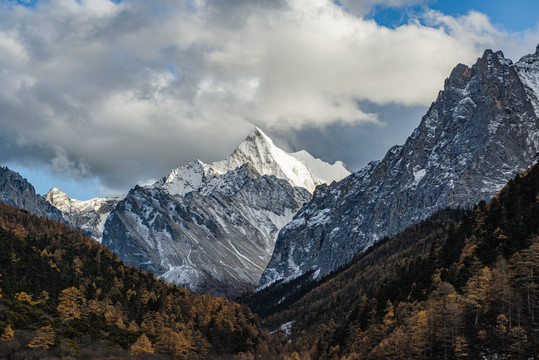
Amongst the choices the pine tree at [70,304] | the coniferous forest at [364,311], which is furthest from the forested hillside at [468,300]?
the pine tree at [70,304]

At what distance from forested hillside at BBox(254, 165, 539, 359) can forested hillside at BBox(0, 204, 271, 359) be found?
30879 millimetres

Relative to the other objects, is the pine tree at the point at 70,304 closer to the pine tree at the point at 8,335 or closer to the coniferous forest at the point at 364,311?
the coniferous forest at the point at 364,311

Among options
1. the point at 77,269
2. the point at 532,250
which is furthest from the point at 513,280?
the point at 77,269

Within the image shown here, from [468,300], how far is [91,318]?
9375cm

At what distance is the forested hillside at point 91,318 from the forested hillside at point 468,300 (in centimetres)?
3088

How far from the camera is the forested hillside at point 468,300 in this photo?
10369 centimetres

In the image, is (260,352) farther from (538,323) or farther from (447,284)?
(538,323)

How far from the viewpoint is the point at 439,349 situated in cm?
11256

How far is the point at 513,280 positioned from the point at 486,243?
29931 mm

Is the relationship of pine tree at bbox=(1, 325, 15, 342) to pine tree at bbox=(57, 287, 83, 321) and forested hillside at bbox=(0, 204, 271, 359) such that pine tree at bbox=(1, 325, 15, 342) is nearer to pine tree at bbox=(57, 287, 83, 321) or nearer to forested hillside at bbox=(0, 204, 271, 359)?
forested hillside at bbox=(0, 204, 271, 359)

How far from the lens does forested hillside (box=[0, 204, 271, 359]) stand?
119062 millimetres

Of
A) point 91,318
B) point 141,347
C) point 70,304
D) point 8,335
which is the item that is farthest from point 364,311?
point 8,335

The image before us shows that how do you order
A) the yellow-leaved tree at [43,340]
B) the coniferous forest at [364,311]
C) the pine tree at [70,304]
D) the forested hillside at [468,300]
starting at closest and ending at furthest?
the forested hillside at [468,300]
the coniferous forest at [364,311]
the yellow-leaved tree at [43,340]
the pine tree at [70,304]

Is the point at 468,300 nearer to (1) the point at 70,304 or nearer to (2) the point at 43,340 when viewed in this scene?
(2) the point at 43,340
